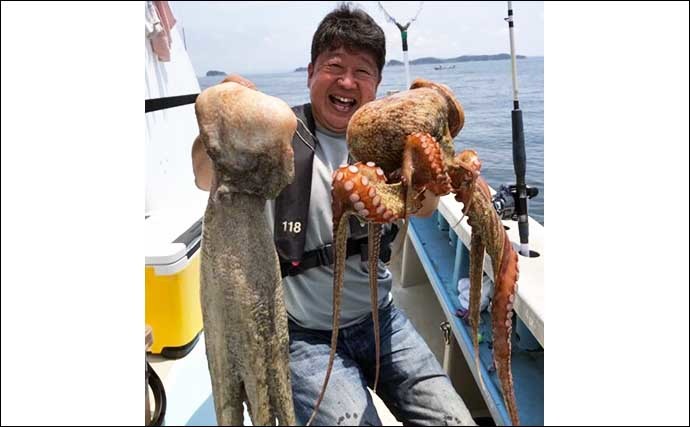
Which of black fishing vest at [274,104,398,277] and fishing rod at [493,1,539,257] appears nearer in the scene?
black fishing vest at [274,104,398,277]

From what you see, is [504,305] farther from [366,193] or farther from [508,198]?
[508,198]

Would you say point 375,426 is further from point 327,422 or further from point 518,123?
point 518,123

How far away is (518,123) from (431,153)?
1.31 meters

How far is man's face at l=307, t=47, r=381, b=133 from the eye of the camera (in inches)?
55.7

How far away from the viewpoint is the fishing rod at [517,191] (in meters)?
2.12

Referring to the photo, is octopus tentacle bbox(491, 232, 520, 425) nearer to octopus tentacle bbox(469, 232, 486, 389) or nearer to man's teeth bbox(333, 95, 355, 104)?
octopus tentacle bbox(469, 232, 486, 389)

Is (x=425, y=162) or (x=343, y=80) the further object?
(x=343, y=80)

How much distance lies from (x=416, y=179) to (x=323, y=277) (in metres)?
0.68

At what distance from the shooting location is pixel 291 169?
41.2 inches

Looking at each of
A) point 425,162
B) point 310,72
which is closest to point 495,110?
point 310,72

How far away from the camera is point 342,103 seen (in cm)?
147

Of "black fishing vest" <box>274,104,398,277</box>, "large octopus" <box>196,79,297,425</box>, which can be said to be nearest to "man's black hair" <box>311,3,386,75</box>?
"black fishing vest" <box>274,104,398,277</box>

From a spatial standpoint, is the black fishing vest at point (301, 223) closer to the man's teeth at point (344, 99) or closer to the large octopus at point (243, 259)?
the man's teeth at point (344, 99)

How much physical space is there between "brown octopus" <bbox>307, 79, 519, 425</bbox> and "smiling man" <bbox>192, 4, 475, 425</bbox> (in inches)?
6.1
